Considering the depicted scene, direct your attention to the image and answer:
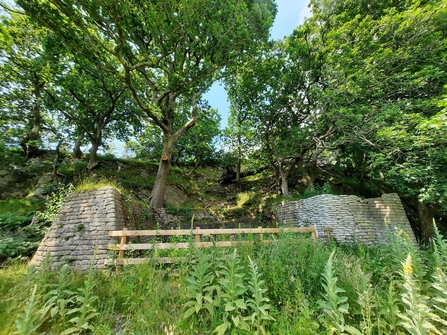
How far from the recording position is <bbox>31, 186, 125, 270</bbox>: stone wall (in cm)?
445

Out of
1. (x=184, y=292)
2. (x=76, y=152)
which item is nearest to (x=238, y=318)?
(x=184, y=292)

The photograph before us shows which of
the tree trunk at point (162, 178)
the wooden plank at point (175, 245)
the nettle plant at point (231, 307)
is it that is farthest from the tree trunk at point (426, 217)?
the tree trunk at point (162, 178)

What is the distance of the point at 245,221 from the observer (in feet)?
31.6

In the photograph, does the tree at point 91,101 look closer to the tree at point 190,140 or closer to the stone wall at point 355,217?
the tree at point 190,140

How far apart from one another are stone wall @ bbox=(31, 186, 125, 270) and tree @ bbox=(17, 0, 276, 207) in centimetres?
324

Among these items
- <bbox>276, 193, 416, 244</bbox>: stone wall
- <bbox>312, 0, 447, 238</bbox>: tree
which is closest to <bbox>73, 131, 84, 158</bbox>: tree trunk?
<bbox>276, 193, 416, 244</bbox>: stone wall

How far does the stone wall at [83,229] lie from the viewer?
4453mm

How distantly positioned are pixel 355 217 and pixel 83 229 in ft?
30.8

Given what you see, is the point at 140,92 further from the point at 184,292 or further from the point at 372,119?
the point at 372,119

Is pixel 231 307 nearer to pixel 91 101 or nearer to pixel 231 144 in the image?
pixel 231 144

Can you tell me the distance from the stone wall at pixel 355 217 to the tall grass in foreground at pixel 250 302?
4.28 m

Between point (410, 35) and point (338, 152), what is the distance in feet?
21.1

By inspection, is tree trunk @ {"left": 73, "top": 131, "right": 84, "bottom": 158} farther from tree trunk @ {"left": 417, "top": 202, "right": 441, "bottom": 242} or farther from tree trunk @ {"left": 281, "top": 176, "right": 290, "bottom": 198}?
tree trunk @ {"left": 417, "top": 202, "right": 441, "bottom": 242}

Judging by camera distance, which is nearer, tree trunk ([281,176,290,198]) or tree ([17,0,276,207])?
tree ([17,0,276,207])
